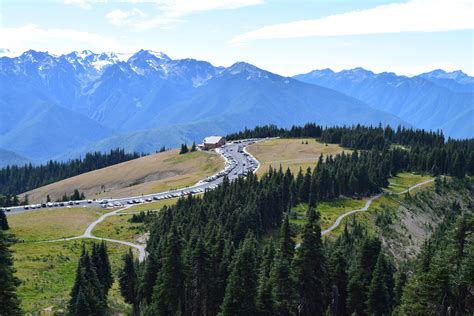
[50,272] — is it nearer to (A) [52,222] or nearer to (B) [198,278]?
(B) [198,278]

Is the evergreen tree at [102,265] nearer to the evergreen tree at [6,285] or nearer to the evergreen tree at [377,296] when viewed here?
the evergreen tree at [6,285]

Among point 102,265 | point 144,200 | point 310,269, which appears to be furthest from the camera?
point 144,200

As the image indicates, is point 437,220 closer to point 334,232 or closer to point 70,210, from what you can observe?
point 334,232

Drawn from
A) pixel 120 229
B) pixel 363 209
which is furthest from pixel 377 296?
pixel 120 229

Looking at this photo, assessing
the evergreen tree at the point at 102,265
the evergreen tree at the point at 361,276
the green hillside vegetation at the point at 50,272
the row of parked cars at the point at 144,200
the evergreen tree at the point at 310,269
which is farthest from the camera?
the row of parked cars at the point at 144,200

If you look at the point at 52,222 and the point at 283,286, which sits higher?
the point at 52,222

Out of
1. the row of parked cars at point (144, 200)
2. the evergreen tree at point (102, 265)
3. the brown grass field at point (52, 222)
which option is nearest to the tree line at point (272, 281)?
the evergreen tree at point (102, 265)
